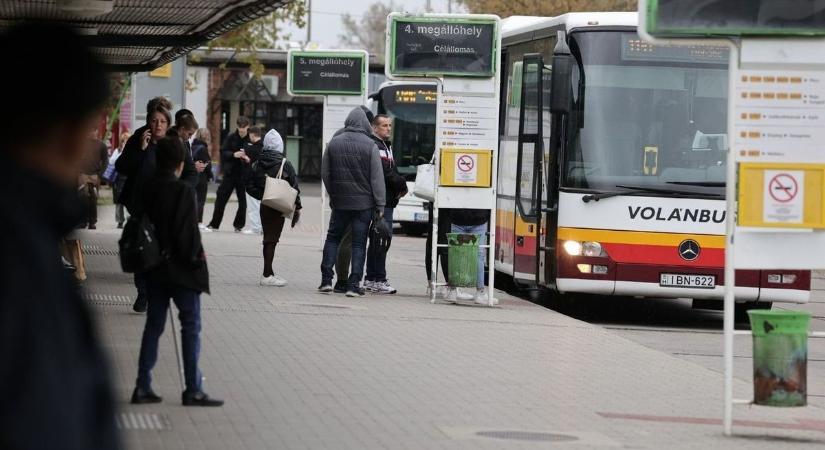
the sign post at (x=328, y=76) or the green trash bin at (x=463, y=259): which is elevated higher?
the sign post at (x=328, y=76)

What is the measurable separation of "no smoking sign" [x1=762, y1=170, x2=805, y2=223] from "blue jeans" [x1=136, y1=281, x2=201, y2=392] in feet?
10.2

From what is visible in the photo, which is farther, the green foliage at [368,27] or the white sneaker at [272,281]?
the green foliage at [368,27]

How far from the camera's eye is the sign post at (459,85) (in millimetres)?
15953

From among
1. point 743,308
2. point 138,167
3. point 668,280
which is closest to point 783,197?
point 138,167

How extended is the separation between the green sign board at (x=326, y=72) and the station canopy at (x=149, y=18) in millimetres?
3743

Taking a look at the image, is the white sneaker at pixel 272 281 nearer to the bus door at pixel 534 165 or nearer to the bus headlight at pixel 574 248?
the bus door at pixel 534 165

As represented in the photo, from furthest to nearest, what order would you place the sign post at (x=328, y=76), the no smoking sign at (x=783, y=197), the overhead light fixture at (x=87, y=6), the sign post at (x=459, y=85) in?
the sign post at (x=328, y=76) → the sign post at (x=459, y=85) → the overhead light fixture at (x=87, y=6) → the no smoking sign at (x=783, y=197)

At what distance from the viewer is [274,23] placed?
1502 inches

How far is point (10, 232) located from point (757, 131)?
681 centimetres

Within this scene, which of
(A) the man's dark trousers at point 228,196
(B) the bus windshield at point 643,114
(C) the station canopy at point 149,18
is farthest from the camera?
(A) the man's dark trousers at point 228,196

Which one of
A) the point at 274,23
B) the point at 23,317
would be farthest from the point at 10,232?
the point at 274,23

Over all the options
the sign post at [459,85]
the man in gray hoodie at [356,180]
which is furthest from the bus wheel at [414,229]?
the man in gray hoodie at [356,180]

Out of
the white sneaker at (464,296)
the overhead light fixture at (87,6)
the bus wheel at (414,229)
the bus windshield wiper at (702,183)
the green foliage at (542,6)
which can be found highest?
the green foliage at (542,6)

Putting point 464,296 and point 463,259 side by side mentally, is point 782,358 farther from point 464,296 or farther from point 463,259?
point 464,296
